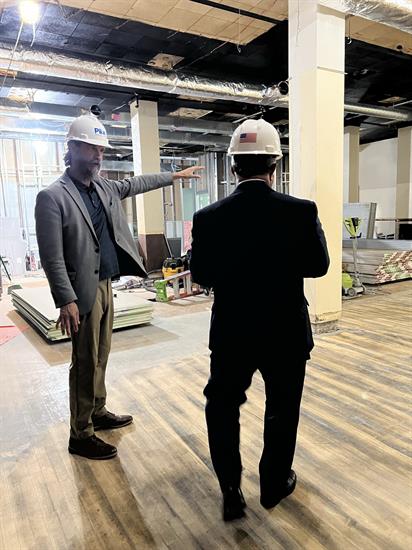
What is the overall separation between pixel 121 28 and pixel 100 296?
411 cm

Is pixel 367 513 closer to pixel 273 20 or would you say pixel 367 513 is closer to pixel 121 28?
pixel 273 20

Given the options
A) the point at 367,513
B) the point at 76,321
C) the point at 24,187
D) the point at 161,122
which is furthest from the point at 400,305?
the point at 24,187

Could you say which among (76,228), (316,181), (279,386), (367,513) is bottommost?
(367,513)

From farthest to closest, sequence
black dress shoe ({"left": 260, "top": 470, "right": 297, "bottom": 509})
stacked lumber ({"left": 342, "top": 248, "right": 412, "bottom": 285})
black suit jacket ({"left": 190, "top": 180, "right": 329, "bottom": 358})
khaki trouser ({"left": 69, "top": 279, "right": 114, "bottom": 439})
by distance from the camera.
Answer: stacked lumber ({"left": 342, "top": 248, "right": 412, "bottom": 285})
khaki trouser ({"left": 69, "top": 279, "right": 114, "bottom": 439})
black dress shoe ({"left": 260, "top": 470, "right": 297, "bottom": 509})
black suit jacket ({"left": 190, "top": 180, "right": 329, "bottom": 358})

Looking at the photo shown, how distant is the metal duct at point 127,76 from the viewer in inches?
187

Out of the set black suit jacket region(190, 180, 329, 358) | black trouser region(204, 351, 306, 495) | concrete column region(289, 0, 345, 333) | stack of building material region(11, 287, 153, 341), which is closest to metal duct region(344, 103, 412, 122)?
concrete column region(289, 0, 345, 333)

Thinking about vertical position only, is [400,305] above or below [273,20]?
below

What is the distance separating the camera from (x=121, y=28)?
4781mm

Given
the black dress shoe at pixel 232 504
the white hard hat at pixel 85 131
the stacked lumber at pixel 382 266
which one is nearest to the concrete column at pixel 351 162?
the stacked lumber at pixel 382 266

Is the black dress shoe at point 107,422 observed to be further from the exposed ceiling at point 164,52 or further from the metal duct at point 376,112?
the metal duct at point 376,112

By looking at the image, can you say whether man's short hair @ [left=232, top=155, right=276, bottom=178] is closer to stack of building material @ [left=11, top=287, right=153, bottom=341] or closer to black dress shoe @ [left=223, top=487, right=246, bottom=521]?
black dress shoe @ [left=223, top=487, right=246, bottom=521]

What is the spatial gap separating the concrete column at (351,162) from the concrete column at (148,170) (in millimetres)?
5046

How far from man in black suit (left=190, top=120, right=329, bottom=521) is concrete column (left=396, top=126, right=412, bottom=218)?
10.1 m

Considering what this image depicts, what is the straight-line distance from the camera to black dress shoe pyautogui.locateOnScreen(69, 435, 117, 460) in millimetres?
1989
